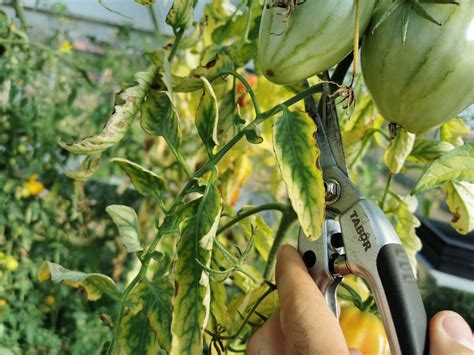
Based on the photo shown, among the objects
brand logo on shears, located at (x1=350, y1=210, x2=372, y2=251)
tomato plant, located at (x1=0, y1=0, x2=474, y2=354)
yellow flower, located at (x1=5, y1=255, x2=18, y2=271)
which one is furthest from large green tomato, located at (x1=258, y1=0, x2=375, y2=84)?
yellow flower, located at (x1=5, y1=255, x2=18, y2=271)

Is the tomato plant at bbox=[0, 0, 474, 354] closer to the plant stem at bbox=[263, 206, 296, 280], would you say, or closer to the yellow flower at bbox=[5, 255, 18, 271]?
the plant stem at bbox=[263, 206, 296, 280]

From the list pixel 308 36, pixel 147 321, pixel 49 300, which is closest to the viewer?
pixel 308 36

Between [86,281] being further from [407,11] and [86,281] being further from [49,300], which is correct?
[49,300]

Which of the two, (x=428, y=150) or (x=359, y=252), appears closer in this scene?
(x=359, y=252)

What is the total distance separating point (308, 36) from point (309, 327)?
0.17 metres

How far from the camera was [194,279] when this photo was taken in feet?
1.19

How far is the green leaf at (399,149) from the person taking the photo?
1.65ft

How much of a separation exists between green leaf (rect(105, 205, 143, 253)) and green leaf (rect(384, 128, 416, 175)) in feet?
0.75

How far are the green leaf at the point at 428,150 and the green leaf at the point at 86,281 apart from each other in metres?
0.30

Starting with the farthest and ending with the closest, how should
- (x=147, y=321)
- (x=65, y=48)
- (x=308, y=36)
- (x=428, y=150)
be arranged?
(x=65, y=48) → (x=428, y=150) → (x=147, y=321) → (x=308, y=36)

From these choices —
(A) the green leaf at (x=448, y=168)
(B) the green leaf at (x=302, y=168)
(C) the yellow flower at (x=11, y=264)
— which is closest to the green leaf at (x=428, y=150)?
(A) the green leaf at (x=448, y=168)

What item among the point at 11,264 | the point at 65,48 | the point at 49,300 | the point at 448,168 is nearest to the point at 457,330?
the point at 448,168

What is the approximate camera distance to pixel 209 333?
1.48ft

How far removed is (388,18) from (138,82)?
169 mm
